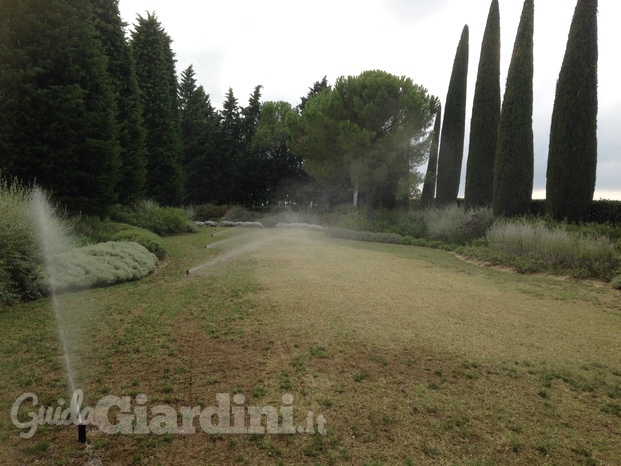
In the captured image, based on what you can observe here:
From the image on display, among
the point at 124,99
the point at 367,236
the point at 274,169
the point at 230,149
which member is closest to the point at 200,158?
the point at 230,149

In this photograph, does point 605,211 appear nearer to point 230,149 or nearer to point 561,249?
point 561,249

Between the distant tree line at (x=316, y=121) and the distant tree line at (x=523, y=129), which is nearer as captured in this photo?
the distant tree line at (x=316, y=121)

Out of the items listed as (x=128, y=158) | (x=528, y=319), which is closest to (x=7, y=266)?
(x=528, y=319)

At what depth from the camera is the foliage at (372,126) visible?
21.4 m

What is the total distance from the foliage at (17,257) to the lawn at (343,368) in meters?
0.51

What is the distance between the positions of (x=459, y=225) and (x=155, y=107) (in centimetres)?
1840

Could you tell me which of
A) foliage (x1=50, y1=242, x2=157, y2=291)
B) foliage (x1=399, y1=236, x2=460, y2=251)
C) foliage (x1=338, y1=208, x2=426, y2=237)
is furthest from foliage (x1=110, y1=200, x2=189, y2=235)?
foliage (x1=399, y1=236, x2=460, y2=251)

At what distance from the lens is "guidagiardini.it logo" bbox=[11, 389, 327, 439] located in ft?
9.04

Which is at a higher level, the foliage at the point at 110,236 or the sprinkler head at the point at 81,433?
the foliage at the point at 110,236

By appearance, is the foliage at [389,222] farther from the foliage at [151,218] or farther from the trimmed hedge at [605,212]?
the foliage at [151,218]

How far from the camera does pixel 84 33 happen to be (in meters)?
12.5

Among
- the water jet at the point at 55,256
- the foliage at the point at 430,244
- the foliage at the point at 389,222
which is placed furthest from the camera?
the foliage at the point at 389,222

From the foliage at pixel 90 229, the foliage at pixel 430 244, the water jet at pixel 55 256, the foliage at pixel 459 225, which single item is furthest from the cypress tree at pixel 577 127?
the foliage at pixel 90 229

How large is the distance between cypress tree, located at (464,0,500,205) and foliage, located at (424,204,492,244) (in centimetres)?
165
